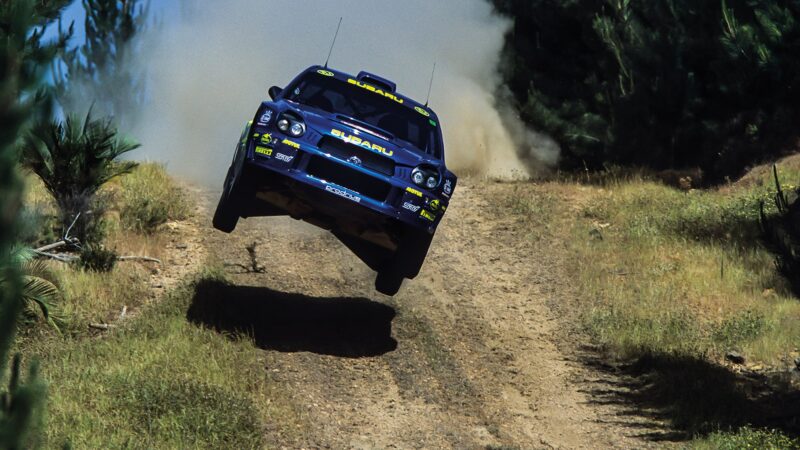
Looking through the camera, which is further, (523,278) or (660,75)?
(660,75)

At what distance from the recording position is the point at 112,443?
8.20m

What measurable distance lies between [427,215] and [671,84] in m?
12.7

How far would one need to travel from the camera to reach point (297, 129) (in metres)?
10.1

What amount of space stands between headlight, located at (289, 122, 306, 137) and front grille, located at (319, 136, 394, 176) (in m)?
0.21

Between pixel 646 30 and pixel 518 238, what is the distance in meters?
7.03

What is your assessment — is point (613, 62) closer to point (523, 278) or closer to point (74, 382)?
point (523, 278)

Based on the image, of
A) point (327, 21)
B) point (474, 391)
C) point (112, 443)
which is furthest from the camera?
point (327, 21)

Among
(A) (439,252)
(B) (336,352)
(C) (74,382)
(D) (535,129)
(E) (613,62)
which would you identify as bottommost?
(C) (74,382)

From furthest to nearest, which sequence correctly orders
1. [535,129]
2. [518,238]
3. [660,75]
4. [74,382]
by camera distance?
[535,129] < [660,75] < [518,238] < [74,382]

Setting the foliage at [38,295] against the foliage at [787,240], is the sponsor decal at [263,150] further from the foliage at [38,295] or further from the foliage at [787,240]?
the foliage at [787,240]

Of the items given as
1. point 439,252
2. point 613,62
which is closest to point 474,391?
point 439,252

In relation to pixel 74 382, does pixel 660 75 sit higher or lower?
higher

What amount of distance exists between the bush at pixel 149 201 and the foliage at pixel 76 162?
794 millimetres

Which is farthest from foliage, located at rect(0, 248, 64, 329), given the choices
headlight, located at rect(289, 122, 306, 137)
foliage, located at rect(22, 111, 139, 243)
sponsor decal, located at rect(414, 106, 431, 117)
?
sponsor decal, located at rect(414, 106, 431, 117)
